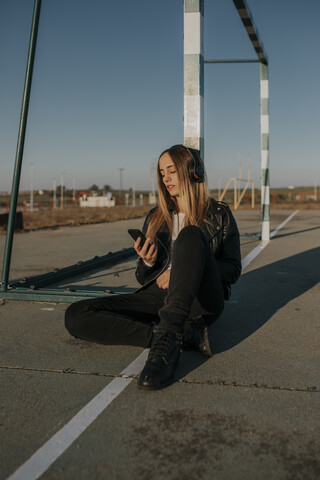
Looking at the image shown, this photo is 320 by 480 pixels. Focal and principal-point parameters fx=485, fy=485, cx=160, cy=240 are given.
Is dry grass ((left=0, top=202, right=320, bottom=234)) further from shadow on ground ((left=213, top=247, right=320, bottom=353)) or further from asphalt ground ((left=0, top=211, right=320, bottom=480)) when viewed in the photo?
asphalt ground ((left=0, top=211, right=320, bottom=480))

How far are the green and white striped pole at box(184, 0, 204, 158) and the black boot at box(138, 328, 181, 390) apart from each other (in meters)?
3.45

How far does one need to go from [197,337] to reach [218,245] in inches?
25.7

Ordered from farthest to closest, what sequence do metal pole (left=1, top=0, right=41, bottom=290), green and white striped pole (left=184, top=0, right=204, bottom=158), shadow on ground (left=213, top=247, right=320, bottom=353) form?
green and white striped pole (left=184, top=0, right=204, bottom=158) < metal pole (left=1, top=0, right=41, bottom=290) < shadow on ground (left=213, top=247, right=320, bottom=353)

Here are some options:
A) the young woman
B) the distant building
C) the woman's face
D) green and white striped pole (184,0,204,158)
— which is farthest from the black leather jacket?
the distant building

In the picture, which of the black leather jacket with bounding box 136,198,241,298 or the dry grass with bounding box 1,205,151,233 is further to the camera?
the dry grass with bounding box 1,205,151,233

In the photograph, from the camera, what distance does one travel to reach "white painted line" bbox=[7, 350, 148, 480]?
176 cm

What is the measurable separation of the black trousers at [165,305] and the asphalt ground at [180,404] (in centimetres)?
16

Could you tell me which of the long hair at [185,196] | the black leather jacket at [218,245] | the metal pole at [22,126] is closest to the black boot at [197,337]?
the black leather jacket at [218,245]

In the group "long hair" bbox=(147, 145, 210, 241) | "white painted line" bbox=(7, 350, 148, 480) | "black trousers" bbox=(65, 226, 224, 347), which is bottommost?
"white painted line" bbox=(7, 350, 148, 480)

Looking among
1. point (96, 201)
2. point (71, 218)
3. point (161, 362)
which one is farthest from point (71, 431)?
point (96, 201)

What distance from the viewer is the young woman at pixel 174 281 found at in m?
2.70

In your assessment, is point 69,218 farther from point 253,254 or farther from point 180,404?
Result: point 180,404

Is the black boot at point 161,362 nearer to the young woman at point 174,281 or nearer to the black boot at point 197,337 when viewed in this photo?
the young woman at point 174,281

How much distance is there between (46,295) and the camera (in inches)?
185
